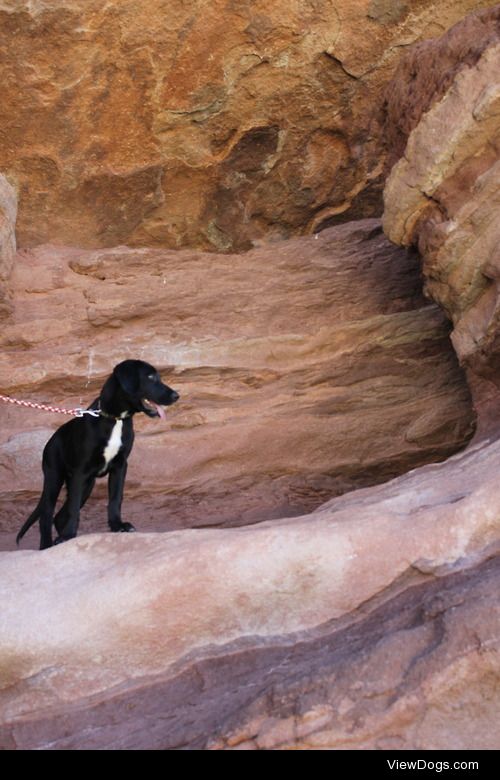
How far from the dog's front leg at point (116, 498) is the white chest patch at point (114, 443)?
0.10 meters

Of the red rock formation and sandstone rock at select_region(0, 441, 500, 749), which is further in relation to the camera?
the red rock formation

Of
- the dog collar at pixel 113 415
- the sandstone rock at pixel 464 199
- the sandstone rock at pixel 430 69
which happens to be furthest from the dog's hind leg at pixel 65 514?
the sandstone rock at pixel 430 69

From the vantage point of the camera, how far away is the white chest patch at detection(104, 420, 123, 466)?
6.36m

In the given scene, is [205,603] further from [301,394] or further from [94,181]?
[94,181]

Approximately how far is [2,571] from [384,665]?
A: 1956mm

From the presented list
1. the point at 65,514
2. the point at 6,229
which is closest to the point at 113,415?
the point at 65,514

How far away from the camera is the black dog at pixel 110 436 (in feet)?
20.8

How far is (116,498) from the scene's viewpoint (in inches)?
253

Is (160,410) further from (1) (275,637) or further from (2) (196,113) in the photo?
(2) (196,113)

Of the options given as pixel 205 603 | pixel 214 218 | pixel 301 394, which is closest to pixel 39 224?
pixel 214 218

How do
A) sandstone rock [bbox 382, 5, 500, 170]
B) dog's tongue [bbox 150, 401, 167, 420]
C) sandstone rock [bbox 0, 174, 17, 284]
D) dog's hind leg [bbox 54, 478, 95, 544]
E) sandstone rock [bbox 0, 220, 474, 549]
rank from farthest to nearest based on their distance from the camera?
1. sandstone rock [bbox 0, 174, 17, 284]
2. sandstone rock [bbox 0, 220, 474, 549]
3. sandstone rock [bbox 382, 5, 500, 170]
4. dog's hind leg [bbox 54, 478, 95, 544]
5. dog's tongue [bbox 150, 401, 167, 420]

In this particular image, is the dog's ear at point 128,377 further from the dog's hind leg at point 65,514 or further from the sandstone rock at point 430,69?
the sandstone rock at point 430,69

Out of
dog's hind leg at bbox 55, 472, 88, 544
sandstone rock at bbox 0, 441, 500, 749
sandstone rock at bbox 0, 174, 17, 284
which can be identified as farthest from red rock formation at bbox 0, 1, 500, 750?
dog's hind leg at bbox 55, 472, 88, 544

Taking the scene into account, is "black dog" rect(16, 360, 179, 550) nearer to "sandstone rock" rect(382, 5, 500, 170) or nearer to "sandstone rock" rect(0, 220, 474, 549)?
"sandstone rock" rect(0, 220, 474, 549)
